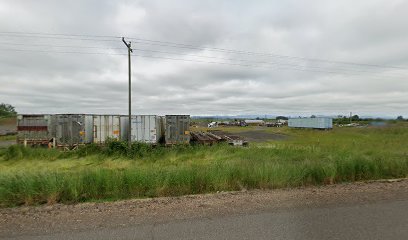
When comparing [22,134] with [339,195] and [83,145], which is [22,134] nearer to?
[83,145]

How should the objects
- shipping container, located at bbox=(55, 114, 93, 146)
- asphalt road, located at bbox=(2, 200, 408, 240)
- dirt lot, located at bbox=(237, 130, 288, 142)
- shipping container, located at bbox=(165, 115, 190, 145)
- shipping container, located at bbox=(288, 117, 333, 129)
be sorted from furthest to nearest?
shipping container, located at bbox=(288, 117, 333, 129)
dirt lot, located at bbox=(237, 130, 288, 142)
shipping container, located at bbox=(165, 115, 190, 145)
shipping container, located at bbox=(55, 114, 93, 146)
asphalt road, located at bbox=(2, 200, 408, 240)

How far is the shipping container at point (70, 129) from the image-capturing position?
21.3 m

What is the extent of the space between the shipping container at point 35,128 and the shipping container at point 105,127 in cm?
378

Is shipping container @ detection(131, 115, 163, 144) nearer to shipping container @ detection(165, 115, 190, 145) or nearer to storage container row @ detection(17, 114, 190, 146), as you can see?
storage container row @ detection(17, 114, 190, 146)

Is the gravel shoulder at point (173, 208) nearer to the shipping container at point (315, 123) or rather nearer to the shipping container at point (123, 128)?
the shipping container at point (123, 128)

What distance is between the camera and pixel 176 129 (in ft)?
→ 70.9

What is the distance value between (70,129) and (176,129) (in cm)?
876

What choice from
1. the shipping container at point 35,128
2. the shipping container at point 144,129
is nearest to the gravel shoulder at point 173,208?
the shipping container at point 144,129

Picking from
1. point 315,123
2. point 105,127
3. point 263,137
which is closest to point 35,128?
point 105,127

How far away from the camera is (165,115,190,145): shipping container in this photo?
21.5 m

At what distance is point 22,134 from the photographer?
2222 centimetres

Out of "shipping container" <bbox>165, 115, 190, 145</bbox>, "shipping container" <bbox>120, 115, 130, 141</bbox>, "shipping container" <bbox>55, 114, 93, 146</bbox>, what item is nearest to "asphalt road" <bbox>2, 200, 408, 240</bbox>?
"shipping container" <bbox>165, 115, 190, 145</bbox>

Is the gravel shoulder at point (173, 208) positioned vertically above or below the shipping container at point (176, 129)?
below

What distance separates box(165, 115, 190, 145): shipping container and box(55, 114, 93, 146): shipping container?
7007 millimetres
